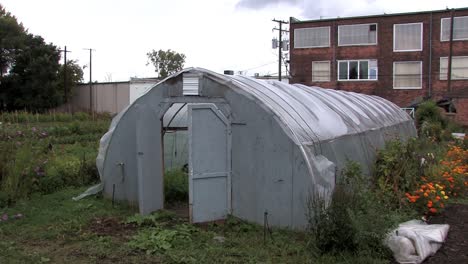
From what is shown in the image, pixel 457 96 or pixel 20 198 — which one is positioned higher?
pixel 457 96

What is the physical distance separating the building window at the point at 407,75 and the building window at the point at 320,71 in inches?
238

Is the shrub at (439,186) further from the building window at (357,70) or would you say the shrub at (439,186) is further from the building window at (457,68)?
the building window at (357,70)

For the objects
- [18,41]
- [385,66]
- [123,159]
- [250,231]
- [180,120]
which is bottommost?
[250,231]

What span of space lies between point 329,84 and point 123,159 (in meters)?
38.8

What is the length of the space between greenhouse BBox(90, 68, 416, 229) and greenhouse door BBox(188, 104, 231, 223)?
0.02 metres

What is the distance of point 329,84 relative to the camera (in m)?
46.6

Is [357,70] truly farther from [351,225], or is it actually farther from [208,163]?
[351,225]

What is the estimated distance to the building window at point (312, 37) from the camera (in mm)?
46750

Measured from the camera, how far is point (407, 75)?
43.5 metres

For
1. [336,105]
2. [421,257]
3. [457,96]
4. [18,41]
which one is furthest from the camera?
[18,41]

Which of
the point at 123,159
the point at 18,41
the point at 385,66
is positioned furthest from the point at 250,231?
the point at 18,41

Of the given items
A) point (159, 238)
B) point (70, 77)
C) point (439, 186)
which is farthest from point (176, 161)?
point (70, 77)

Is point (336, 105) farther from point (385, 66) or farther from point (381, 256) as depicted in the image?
point (385, 66)

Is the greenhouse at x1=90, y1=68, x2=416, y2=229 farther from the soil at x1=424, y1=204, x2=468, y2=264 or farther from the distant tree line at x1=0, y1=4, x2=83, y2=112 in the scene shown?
the distant tree line at x1=0, y1=4, x2=83, y2=112
